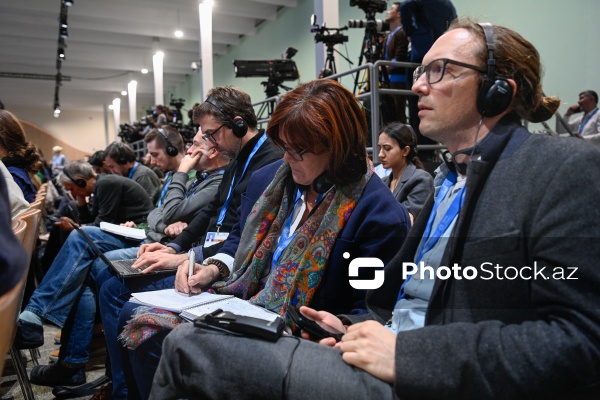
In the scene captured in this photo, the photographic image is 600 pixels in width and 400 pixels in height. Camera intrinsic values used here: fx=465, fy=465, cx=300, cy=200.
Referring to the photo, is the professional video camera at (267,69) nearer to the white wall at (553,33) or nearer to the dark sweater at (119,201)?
the white wall at (553,33)

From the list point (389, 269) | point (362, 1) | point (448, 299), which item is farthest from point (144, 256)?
point (362, 1)

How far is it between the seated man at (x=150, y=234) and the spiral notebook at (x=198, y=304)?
0.90 metres

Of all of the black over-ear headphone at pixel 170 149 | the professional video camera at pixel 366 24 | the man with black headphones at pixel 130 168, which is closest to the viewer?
the black over-ear headphone at pixel 170 149

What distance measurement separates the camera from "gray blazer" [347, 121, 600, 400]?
0.70 meters

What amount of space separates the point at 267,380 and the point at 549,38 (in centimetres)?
500

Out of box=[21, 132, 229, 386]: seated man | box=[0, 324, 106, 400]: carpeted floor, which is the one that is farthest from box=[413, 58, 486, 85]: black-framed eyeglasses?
box=[0, 324, 106, 400]: carpeted floor

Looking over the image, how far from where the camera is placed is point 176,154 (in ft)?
10.1

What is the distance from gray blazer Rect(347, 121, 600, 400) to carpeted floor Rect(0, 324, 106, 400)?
1753mm

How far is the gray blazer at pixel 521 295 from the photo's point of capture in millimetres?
699

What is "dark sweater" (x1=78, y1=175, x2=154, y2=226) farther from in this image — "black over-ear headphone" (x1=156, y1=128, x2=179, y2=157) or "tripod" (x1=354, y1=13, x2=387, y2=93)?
"tripod" (x1=354, y1=13, x2=387, y2=93)

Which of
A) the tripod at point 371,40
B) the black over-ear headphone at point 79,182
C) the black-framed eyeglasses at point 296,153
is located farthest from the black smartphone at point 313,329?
the black over-ear headphone at point 79,182

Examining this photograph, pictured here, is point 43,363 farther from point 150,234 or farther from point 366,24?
point 366,24

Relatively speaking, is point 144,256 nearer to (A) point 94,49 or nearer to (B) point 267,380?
(B) point 267,380

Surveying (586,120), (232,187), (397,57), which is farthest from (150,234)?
(586,120)
